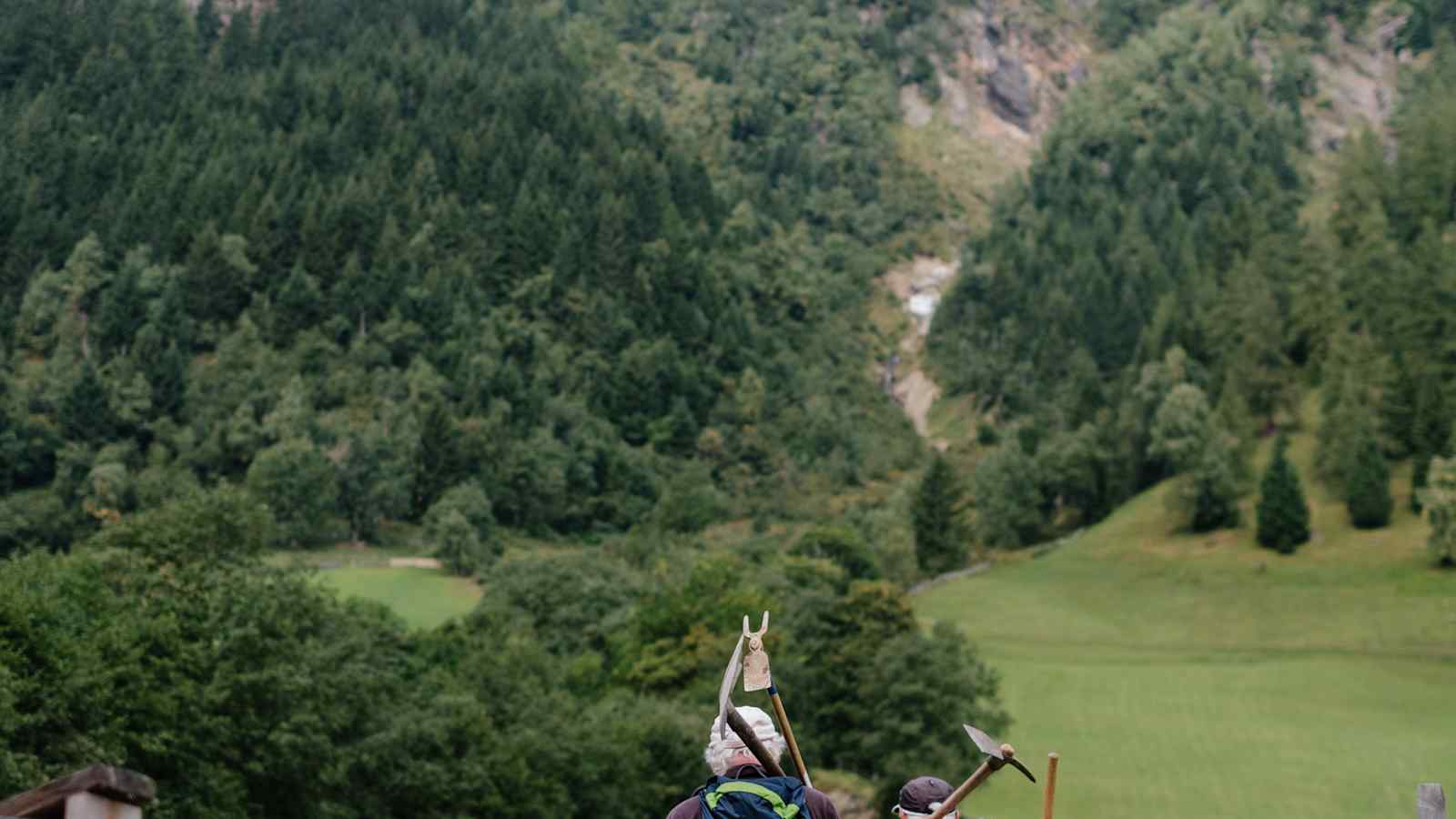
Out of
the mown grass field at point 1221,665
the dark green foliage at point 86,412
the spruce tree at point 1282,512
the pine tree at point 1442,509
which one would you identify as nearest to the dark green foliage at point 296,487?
the dark green foliage at point 86,412

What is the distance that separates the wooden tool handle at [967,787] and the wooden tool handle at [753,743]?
89cm

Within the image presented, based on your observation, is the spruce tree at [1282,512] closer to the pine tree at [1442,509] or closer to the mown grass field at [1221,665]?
the mown grass field at [1221,665]

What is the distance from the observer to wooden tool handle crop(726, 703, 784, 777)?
9.07 m

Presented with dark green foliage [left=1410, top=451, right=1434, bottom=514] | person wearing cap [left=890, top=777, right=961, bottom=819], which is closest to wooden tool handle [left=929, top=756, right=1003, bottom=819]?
person wearing cap [left=890, top=777, right=961, bottom=819]

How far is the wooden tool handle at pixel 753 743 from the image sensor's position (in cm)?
907

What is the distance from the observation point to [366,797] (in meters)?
56.6

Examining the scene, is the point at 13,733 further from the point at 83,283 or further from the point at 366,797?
the point at 83,283

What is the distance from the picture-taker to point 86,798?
7480mm

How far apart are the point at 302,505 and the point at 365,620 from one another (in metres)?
80.3

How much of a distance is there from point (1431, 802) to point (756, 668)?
155 inches

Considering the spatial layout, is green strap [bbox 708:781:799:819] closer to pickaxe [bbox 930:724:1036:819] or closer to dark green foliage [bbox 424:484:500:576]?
pickaxe [bbox 930:724:1036:819]

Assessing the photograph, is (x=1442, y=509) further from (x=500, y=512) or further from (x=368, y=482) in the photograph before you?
(x=368, y=482)

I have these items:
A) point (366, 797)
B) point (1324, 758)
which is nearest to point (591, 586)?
point (1324, 758)

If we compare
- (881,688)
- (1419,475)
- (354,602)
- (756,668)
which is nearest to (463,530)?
(354,602)
